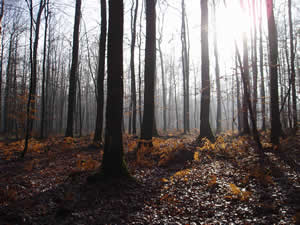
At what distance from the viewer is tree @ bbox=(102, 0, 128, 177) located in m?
4.59

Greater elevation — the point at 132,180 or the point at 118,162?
the point at 118,162

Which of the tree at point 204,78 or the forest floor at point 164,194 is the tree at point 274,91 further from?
the tree at point 204,78

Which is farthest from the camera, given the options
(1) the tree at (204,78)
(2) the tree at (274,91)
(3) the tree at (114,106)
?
(1) the tree at (204,78)

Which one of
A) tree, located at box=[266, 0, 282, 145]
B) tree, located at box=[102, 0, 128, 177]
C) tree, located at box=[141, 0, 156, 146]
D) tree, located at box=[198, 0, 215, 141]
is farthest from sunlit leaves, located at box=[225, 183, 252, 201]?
tree, located at box=[198, 0, 215, 141]

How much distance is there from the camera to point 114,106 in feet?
15.1

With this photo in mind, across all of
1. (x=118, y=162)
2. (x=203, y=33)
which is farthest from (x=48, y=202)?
(x=203, y=33)

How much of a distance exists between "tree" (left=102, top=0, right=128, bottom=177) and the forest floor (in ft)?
1.26

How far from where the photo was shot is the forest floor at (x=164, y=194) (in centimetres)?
316

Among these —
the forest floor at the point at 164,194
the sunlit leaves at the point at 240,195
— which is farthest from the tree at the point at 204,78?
the sunlit leaves at the point at 240,195

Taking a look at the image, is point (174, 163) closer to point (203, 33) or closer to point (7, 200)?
point (7, 200)

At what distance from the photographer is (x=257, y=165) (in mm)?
5305

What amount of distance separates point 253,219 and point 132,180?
2608 mm

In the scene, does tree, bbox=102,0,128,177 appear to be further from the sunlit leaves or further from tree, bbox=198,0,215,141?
tree, bbox=198,0,215,141

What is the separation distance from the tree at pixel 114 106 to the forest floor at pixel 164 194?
15.1 inches
